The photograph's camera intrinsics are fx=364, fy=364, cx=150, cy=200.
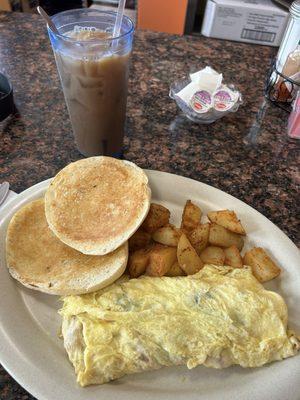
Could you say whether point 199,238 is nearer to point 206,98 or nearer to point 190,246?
point 190,246

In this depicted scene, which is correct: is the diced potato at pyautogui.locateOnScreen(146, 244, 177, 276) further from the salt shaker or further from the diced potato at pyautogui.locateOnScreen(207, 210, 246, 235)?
the salt shaker

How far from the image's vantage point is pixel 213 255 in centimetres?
114

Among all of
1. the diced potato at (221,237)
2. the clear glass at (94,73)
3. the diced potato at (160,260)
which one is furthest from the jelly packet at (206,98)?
the diced potato at (160,260)

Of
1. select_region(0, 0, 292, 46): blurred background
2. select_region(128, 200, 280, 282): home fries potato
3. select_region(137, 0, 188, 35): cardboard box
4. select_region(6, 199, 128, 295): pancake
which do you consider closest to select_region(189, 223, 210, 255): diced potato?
select_region(128, 200, 280, 282): home fries potato

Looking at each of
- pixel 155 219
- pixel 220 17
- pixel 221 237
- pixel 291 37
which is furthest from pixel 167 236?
pixel 220 17

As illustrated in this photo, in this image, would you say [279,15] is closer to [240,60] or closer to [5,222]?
[240,60]

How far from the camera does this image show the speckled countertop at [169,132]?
4.75 feet

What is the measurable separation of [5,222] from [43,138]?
0.54 m

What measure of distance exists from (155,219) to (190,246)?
142 millimetres

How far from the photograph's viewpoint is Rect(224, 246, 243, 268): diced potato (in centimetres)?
112

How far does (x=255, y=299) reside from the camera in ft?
3.22

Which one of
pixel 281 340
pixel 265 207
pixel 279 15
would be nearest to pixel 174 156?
pixel 265 207

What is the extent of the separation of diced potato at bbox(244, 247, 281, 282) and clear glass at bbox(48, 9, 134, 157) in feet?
2.22

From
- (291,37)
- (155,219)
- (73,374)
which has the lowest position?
(73,374)
